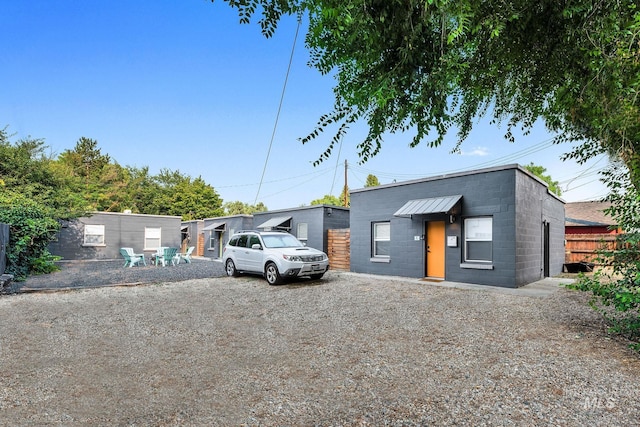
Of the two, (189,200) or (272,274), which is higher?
(189,200)

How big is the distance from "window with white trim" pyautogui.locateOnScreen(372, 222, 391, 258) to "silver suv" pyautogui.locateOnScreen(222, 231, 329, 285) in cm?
297

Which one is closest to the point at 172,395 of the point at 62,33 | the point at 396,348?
the point at 396,348

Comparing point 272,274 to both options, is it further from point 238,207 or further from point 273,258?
point 238,207

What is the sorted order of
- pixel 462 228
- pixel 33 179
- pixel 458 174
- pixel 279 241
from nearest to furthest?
pixel 462 228
pixel 458 174
pixel 279 241
pixel 33 179

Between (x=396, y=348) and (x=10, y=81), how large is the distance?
2038cm

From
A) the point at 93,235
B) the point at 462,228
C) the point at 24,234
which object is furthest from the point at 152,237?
the point at 462,228

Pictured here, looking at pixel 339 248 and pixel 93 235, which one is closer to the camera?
pixel 339 248

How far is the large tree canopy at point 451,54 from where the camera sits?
293cm

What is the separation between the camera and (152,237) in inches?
945

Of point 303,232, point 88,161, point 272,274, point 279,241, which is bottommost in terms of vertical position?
point 272,274

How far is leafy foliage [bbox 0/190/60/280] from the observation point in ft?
36.2

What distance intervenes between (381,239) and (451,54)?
1047 centimetres

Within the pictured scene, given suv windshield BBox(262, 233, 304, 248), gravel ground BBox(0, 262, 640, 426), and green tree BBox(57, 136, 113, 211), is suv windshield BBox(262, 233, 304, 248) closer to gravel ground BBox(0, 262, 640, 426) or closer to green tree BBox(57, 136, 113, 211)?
gravel ground BBox(0, 262, 640, 426)

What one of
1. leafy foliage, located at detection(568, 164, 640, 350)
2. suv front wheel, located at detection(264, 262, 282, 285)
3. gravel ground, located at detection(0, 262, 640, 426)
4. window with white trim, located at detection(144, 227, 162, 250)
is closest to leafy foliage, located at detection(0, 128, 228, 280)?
window with white trim, located at detection(144, 227, 162, 250)
